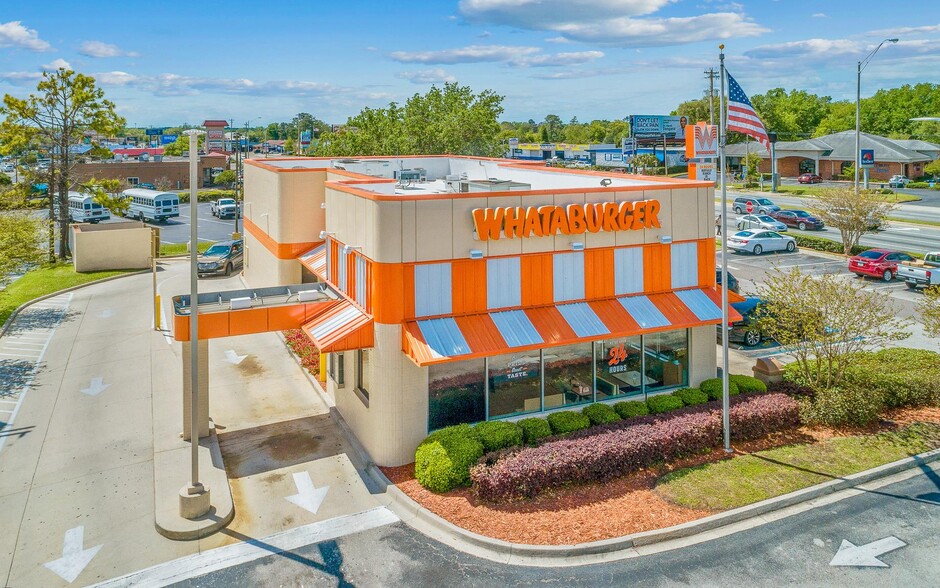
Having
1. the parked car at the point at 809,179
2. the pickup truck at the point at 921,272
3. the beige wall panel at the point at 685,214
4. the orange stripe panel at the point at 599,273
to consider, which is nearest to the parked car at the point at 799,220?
the pickup truck at the point at 921,272

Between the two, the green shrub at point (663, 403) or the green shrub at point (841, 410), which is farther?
the green shrub at point (663, 403)

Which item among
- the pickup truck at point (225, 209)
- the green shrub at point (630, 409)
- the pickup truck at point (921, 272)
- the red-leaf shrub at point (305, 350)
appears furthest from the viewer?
the pickup truck at point (225, 209)

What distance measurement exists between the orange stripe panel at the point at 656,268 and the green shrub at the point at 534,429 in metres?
5.09

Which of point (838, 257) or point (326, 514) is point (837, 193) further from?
point (326, 514)

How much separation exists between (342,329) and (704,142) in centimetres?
966

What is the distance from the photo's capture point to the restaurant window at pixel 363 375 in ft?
56.9

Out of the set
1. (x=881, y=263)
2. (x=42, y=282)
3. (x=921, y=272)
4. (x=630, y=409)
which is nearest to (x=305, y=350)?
(x=630, y=409)

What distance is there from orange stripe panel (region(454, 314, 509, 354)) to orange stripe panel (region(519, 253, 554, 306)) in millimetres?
1307

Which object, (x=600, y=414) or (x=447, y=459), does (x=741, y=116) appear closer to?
(x=600, y=414)

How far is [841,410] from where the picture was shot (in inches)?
695

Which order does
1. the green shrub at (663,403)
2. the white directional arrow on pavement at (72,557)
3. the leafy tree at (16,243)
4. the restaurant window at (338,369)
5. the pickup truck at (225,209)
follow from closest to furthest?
the white directional arrow on pavement at (72,557)
the green shrub at (663,403)
the restaurant window at (338,369)
the leafy tree at (16,243)
the pickup truck at (225,209)

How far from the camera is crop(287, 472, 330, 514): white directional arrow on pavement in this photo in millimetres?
14789

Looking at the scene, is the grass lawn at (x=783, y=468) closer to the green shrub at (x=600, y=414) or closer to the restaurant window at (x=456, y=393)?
the green shrub at (x=600, y=414)

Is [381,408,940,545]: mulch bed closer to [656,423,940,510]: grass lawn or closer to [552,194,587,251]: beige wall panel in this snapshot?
[656,423,940,510]: grass lawn
